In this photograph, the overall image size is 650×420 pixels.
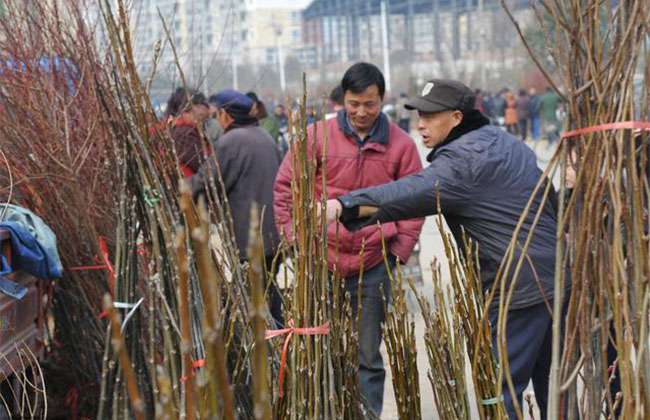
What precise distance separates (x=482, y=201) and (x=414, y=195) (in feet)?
0.89

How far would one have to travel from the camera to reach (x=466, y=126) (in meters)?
3.87

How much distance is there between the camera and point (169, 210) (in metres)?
3.49

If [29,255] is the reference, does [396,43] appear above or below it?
below

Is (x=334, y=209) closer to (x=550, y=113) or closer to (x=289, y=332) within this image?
(x=289, y=332)

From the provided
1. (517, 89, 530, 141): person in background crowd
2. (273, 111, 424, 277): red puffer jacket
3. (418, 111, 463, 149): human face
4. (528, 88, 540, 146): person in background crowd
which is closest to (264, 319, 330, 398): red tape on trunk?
(418, 111, 463, 149): human face

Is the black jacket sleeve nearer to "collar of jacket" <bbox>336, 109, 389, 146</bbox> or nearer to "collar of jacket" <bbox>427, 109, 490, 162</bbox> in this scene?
"collar of jacket" <bbox>427, 109, 490, 162</bbox>

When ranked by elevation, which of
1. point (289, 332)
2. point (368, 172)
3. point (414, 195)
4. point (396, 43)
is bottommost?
point (396, 43)

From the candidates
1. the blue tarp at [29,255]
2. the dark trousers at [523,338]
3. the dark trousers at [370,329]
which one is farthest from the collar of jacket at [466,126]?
the blue tarp at [29,255]

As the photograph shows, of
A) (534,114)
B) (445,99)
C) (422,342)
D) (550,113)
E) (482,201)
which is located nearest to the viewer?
(482,201)

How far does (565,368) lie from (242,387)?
Result: 1.21 meters

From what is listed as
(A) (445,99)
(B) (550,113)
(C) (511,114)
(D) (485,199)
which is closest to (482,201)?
(D) (485,199)

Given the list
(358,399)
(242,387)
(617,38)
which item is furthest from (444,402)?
(617,38)

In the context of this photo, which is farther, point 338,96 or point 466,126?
point 338,96

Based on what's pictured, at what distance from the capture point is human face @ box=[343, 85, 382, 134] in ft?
15.3
